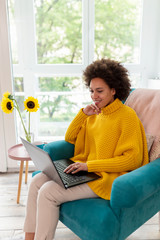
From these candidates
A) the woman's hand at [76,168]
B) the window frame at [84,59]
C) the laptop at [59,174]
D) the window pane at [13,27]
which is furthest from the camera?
the window pane at [13,27]

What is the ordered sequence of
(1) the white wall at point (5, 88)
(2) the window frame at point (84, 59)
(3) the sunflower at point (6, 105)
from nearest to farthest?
(3) the sunflower at point (6, 105) < (1) the white wall at point (5, 88) < (2) the window frame at point (84, 59)

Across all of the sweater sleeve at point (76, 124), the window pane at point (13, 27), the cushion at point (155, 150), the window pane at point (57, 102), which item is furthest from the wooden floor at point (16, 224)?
the window pane at point (13, 27)

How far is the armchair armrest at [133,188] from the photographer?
2.93 feet

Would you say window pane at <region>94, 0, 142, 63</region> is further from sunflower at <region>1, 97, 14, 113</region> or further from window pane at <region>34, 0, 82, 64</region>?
sunflower at <region>1, 97, 14, 113</region>

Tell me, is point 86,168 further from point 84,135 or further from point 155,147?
point 155,147

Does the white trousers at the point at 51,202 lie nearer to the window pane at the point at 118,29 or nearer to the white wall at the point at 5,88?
the white wall at the point at 5,88

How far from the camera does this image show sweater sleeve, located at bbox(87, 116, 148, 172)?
1.12m

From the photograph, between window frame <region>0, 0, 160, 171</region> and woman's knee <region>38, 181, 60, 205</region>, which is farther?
window frame <region>0, 0, 160, 171</region>

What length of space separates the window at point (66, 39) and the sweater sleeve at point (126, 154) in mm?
1498

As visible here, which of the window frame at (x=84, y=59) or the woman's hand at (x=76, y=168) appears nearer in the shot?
the woman's hand at (x=76, y=168)

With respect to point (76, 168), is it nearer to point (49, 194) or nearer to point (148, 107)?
point (49, 194)

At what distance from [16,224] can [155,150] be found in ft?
3.71

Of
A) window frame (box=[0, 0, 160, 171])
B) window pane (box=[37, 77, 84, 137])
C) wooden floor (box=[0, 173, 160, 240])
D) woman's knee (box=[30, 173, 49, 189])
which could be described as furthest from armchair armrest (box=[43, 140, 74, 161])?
window pane (box=[37, 77, 84, 137])

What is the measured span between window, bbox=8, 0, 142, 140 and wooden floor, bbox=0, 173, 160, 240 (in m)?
0.74
